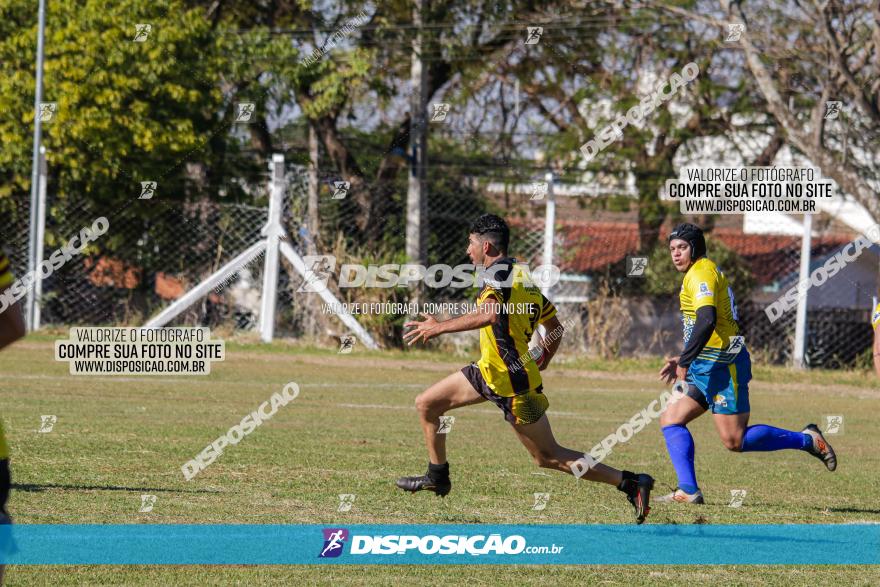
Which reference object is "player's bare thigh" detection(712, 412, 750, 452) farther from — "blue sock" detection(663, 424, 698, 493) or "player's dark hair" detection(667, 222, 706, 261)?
"player's dark hair" detection(667, 222, 706, 261)

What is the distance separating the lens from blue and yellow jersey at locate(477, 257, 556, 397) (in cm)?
778

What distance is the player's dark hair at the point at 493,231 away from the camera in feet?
25.8

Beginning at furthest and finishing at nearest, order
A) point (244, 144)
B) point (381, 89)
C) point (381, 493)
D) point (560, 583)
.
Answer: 1. point (244, 144)
2. point (381, 89)
3. point (381, 493)
4. point (560, 583)

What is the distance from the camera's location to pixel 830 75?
22.4 metres

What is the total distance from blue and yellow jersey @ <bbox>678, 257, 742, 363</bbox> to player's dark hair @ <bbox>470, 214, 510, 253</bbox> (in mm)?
1797

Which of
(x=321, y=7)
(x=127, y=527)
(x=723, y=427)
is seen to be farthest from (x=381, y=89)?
(x=127, y=527)

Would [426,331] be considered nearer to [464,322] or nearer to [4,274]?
[464,322]

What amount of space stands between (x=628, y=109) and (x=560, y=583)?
71.2ft

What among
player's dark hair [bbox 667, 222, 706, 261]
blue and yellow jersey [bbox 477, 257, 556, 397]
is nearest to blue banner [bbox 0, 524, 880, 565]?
blue and yellow jersey [bbox 477, 257, 556, 397]

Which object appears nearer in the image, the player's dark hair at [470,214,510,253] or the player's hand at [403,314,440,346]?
the player's hand at [403,314,440,346]

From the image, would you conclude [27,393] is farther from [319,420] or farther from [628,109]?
[628,109]

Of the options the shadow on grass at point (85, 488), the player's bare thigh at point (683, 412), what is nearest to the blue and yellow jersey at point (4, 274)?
the shadow on grass at point (85, 488)

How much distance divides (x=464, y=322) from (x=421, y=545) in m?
1.41

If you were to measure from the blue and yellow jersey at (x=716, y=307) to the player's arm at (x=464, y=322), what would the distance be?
1965 mm
